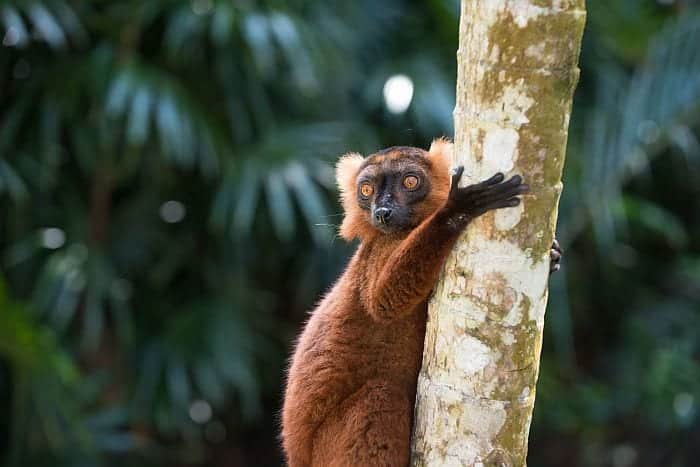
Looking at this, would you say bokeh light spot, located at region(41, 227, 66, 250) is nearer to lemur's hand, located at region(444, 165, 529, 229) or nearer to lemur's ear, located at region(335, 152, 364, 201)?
lemur's ear, located at region(335, 152, 364, 201)

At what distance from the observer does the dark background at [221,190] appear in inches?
274

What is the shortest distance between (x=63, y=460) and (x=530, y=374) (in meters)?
4.57

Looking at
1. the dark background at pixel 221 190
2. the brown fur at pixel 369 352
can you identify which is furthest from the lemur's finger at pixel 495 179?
the dark background at pixel 221 190

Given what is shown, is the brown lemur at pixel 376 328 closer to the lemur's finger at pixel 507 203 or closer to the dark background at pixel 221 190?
the lemur's finger at pixel 507 203

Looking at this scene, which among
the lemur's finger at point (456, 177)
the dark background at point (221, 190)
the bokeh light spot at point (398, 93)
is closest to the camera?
the lemur's finger at point (456, 177)

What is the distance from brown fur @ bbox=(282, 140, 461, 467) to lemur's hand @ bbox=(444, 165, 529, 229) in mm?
202

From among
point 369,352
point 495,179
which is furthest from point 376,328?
point 495,179

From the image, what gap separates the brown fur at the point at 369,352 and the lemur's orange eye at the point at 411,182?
77 millimetres

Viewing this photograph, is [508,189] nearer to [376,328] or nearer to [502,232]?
[502,232]

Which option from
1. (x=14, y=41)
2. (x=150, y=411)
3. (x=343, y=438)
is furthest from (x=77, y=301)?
(x=343, y=438)

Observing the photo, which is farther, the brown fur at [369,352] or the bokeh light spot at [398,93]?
the bokeh light spot at [398,93]

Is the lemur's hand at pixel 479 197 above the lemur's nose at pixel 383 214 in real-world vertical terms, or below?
above

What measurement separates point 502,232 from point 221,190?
177 inches

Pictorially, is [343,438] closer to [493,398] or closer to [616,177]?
[493,398]
